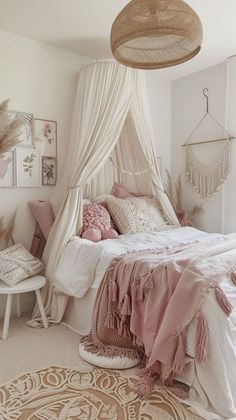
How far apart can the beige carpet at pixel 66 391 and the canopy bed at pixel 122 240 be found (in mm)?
159

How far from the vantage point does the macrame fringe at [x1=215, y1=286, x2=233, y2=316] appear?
1768 millimetres

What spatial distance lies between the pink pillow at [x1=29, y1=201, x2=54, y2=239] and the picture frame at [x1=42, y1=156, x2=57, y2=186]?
0.90 feet

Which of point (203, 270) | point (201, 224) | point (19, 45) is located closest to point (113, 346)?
point (203, 270)

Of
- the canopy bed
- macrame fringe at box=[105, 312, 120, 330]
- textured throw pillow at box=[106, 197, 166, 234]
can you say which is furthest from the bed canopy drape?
macrame fringe at box=[105, 312, 120, 330]

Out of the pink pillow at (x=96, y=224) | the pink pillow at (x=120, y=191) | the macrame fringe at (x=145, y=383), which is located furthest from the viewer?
the pink pillow at (x=120, y=191)

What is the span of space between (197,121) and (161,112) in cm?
51

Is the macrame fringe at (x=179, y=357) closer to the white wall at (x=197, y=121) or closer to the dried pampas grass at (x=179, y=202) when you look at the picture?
the dried pampas grass at (x=179, y=202)

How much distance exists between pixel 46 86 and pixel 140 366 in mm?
2636

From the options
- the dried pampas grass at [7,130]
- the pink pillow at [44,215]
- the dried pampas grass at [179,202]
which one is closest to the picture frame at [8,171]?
the pink pillow at [44,215]

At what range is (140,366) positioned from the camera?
86.3 inches

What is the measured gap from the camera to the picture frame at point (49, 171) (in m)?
3.21

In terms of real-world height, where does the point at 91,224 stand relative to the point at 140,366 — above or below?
above

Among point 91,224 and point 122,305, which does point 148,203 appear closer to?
point 91,224

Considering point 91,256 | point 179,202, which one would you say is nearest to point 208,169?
A: point 179,202
